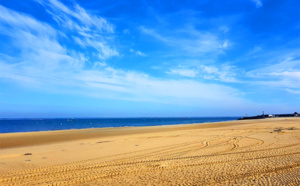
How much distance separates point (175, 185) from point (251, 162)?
15.3 feet

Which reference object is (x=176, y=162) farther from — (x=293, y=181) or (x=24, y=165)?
(x=24, y=165)

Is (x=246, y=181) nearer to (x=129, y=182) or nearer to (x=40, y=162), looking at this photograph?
(x=129, y=182)

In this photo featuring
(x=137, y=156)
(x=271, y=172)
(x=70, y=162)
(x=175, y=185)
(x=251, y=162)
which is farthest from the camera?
(x=137, y=156)

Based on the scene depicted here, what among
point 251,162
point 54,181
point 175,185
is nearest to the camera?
point 175,185

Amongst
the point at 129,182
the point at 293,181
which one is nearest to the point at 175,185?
the point at 129,182

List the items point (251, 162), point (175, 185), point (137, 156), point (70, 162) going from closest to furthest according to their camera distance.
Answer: point (175, 185) → point (251, 162) → point (70, 162) → point (137, 156)

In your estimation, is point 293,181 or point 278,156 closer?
point 293,181

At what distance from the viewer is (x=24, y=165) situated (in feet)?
32.8

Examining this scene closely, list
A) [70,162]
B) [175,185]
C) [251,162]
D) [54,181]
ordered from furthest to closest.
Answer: [70,162] → [251,162] → [54,181] → [175,185]

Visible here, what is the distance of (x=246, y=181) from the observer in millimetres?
7098

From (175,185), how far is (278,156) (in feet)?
22.3

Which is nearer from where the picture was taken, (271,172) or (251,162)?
(271,172)

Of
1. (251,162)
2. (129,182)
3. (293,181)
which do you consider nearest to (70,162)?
(129,182)

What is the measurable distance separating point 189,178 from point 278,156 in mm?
5978
